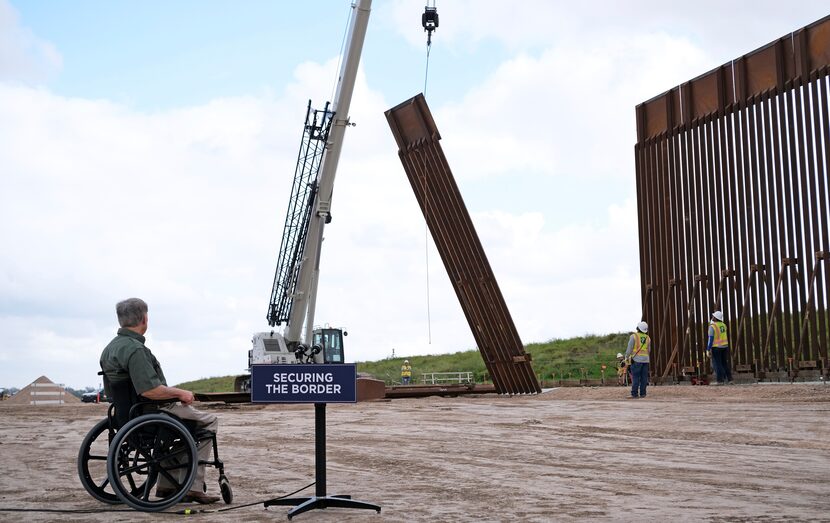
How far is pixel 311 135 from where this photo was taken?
71.1 feet

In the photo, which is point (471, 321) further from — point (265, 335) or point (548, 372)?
point (548, 372)

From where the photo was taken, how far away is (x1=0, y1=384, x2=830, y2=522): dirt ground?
604cm

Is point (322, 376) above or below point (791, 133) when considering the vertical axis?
below

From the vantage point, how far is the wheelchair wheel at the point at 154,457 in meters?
5.77

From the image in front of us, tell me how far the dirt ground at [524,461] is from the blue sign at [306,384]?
2.35 ft

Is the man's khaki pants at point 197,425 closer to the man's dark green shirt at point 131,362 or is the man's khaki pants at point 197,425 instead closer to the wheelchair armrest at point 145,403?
the wheelchair armrest at point 145,403

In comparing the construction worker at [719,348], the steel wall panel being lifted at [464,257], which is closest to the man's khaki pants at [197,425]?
the construction worker at [719,348]

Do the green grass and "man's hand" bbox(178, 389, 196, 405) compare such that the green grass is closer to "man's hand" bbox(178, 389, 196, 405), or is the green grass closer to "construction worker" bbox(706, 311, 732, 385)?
"construction worker" bbox(706, 311, 732, 385)

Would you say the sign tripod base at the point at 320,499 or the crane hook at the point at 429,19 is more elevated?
the crane hook at the point at 429,19

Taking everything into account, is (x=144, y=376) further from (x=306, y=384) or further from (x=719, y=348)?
(x=719, y=348)

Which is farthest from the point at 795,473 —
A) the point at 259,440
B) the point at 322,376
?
the point at 259,440

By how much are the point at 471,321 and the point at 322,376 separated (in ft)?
56.3

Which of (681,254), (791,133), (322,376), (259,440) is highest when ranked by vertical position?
(791,133)

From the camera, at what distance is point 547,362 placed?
1437 inches
